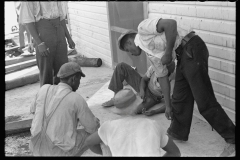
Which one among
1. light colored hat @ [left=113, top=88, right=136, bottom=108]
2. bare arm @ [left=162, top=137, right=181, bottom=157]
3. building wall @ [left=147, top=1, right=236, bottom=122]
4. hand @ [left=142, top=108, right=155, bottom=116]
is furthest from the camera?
hand @ [left=142, top=108, right=155, bottom=116]

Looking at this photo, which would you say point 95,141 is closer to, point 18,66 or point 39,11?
point 39,11

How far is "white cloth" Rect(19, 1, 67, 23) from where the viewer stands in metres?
4.95

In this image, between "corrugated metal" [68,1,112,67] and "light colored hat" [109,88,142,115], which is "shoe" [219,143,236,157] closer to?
"light colored hat" [109,88,142,115]

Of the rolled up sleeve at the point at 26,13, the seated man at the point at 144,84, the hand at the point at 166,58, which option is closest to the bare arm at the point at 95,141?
the hand at the point at 166,58

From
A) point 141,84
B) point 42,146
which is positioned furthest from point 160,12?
point 42,146

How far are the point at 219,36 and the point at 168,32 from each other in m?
1.05

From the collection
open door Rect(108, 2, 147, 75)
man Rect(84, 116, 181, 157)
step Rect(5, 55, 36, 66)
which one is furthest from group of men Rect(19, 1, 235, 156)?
step Rect(5, 55, 36, 66)

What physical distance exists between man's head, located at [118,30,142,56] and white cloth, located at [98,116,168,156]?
1131mm

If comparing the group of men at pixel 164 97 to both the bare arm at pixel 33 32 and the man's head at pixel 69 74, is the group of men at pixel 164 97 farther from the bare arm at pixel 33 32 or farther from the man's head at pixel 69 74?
the bare arm at pixel 33 32

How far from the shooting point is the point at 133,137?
8.89 ft

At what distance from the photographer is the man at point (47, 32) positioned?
5.01 metres

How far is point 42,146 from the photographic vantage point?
12.4 ft

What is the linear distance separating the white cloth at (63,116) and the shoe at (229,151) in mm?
1465

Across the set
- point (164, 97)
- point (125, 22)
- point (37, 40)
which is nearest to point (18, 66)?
point (125, 22)
